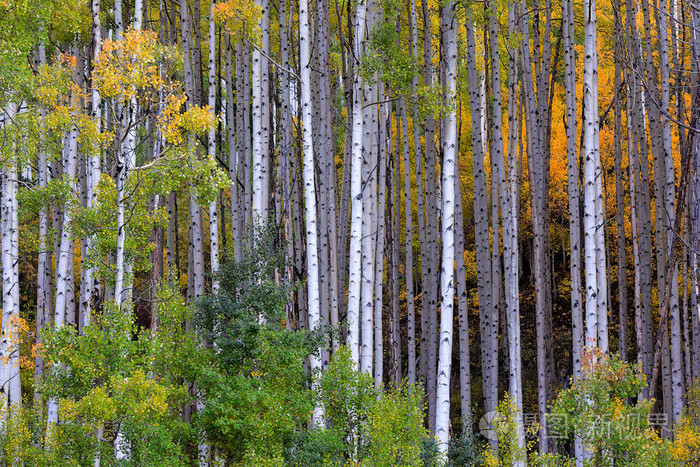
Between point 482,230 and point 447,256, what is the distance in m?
3.41

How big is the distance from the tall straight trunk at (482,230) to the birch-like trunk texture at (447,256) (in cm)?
222

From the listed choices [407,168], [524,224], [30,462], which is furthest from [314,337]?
[524,224]

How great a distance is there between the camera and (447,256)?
26.5ft

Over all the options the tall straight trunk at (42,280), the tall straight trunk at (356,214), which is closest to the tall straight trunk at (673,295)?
the tall straight trunk at (356,214)

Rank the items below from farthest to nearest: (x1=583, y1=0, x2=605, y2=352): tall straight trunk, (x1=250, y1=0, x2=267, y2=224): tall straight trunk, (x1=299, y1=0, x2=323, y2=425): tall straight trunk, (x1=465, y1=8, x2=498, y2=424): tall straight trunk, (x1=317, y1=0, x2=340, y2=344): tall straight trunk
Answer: (x1=465, y1=8, x2=498, y2=424): tall straight trunk, (x1=317, y1=0, x2=340, y2=344): tall straight trunk, (x1=250, y1=0, x2=267, y2=224): tall straight trunk, (x1=299, y1=0, x2=323, y2=425): tall straight trunk, (x1=583, y1=0, x2=605, y2=352): tall straight trunk

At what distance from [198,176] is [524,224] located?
14.6 metres

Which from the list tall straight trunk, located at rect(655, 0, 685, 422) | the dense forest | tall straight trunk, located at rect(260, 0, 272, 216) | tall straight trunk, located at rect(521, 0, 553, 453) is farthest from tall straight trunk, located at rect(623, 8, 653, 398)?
tall straight trunk, located at rect(260, 0, 272, 216)

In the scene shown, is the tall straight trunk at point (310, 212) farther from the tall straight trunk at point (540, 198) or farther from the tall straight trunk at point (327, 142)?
the tall straight trunk at point (540, 198)

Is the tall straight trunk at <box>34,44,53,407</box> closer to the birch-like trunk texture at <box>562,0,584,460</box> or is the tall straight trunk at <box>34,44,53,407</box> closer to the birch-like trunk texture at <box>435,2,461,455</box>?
the birch-like trunk texture at <box>435,2,461,455</box>

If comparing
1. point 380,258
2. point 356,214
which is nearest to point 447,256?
point 356,214

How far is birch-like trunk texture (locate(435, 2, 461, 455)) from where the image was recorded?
7859 millimetres

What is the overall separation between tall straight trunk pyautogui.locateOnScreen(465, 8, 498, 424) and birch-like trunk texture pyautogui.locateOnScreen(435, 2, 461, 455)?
87.4 inches

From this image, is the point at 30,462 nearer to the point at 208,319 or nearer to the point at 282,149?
the point at 208,319

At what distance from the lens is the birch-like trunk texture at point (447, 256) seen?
7859 mm
